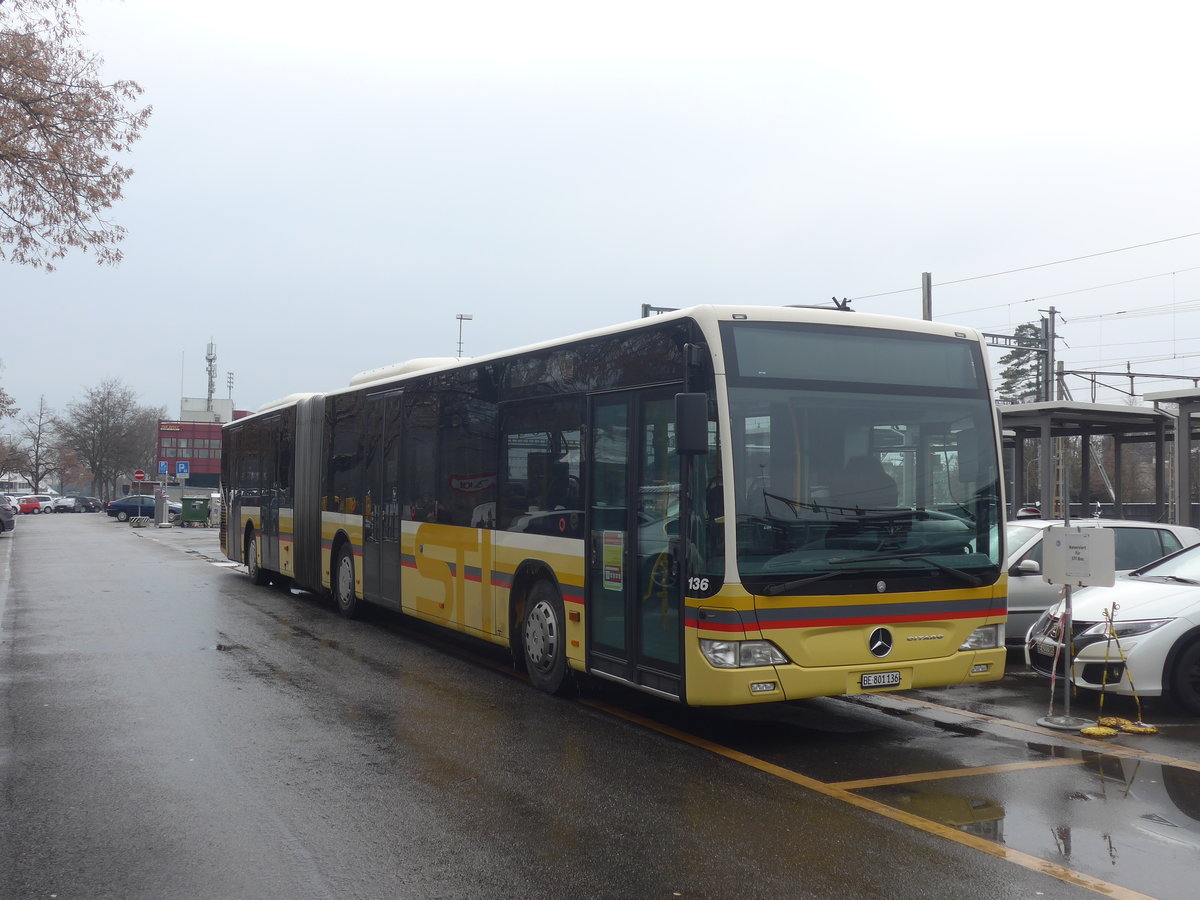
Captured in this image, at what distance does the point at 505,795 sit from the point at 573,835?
0.82 m

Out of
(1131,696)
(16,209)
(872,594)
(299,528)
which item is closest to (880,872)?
(872,594)

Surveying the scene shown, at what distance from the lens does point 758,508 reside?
7105mm

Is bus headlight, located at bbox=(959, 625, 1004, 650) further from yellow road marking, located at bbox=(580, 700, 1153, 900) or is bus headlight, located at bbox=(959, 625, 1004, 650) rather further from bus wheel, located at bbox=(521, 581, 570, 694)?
bus wheel, located at bbox=(521, 581, 570, 694)

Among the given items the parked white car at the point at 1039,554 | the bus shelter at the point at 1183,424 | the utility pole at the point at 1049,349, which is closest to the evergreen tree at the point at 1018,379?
the utility pole at the point at 1049,349

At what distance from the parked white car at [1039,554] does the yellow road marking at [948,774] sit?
4173mm

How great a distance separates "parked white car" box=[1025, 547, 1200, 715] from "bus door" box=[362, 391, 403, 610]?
688 cm

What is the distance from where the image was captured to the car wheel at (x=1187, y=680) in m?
8.64

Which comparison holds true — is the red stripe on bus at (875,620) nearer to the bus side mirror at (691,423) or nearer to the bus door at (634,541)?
the bus door at (634,541)

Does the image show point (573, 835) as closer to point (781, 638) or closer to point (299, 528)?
point (781, 638)

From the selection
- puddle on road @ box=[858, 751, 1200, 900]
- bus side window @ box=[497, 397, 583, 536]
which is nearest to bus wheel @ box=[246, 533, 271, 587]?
bus side window @ box=[497, 397, 583, 536]

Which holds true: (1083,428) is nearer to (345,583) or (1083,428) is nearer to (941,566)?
(345,583)

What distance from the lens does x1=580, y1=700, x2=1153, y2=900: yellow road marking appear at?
487 centimetres

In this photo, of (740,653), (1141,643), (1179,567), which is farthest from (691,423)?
(1179,567)

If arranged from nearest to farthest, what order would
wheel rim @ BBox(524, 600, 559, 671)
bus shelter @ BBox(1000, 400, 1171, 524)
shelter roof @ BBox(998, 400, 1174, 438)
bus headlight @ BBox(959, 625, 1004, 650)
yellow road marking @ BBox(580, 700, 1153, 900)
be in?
1. yellow road marking @ BBox(580, 700, 1153, 900)
2. bus headlight @ BBox(959, 625, 1004, 650)
3. wheel rim @ BBox(524, 600, 559, 671)
4. shelter roof @ BBox(998, 400, 1174, 438)
5. bus shelter @ BBox(1000, 400, 1171, 524)
